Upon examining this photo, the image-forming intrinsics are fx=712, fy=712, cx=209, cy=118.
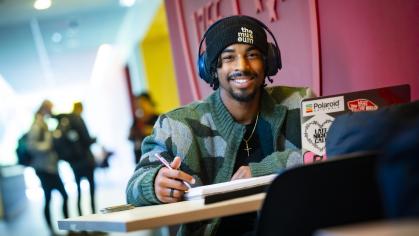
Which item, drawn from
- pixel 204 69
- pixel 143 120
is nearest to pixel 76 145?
pixel 143 120

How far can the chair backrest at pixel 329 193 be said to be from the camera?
4.16 ft

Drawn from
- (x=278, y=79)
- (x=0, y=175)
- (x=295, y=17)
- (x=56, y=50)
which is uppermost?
(x=56, y=50)

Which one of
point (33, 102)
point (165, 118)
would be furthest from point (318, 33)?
point (33, 102)

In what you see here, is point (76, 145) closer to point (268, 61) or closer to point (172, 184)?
point (268, 61)

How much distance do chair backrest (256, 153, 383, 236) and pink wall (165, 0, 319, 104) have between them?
1721 millimetres

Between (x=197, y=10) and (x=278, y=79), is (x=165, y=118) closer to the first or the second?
(x=278, y=79)

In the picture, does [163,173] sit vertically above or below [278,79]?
below

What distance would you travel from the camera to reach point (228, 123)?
8.07 feet

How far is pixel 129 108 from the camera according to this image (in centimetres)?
1112

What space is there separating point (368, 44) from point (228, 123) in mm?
644

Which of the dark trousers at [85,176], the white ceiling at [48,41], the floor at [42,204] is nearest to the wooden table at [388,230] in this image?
the floor at [42,204]

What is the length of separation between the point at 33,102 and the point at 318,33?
5.40 meters

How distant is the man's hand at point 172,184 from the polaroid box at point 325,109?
385 mm

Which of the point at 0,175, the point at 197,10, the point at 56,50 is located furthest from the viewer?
the point at 56,50
